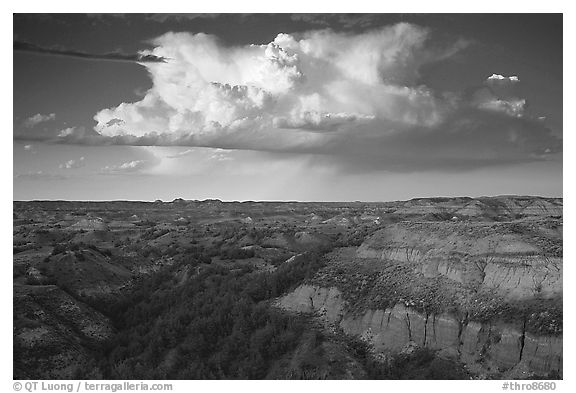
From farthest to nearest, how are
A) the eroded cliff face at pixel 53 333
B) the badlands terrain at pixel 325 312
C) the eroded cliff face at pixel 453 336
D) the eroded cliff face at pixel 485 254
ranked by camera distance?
the eroded cliff face at pixel 485 254 < the eroded cliff face at pixel 53 333 < the badlands terrain at pixel 325 312 < the eroded cliff face at pixel 453 336

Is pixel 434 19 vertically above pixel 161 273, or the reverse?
pixel 434 19

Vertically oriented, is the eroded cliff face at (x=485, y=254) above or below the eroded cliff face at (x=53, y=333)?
above

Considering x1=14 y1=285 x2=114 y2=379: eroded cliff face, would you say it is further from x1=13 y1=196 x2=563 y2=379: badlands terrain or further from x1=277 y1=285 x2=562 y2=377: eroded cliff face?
x1=277 y1=285 x2=562 y2=377: eroded cliff face

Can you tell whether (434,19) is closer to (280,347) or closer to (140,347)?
(280,347)

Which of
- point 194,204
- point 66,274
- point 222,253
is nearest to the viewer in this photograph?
point 66,274

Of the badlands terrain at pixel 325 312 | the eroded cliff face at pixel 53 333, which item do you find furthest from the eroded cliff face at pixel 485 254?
the eroded cliff face at pixel 53 333

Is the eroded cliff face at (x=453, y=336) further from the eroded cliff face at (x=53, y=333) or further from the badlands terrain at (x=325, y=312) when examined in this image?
the eroded cliff face at (x=53, y=333)
